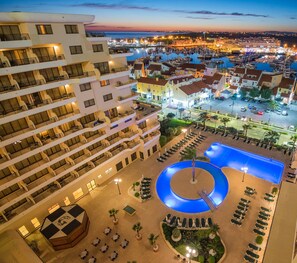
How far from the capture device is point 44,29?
27.1 meters

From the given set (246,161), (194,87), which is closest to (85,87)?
(246,161)

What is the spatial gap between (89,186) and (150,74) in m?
85.5

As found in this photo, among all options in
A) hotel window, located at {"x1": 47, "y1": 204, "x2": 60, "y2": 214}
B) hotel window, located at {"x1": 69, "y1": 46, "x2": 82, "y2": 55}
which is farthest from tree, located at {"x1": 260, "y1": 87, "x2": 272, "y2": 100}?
hotel window, located at {"x1": 47, "y1": 204, "x2": 60, "y2": 214}

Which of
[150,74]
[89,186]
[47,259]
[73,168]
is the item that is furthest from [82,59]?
[150,74]

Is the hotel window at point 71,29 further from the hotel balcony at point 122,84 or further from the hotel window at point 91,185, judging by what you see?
the hotel window at point 91,185

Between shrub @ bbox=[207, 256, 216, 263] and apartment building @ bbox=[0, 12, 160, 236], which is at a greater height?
apartment building @ bbox=[0, 12, 160, 236]

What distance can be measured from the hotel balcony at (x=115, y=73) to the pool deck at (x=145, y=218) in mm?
20448

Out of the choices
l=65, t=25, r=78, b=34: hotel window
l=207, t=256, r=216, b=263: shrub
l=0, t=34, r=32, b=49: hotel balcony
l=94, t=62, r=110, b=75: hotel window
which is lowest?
l=207, t=256, r=216, b=263: shrub

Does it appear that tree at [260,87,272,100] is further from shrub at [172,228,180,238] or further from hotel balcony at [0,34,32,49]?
hotel balcony at [0,34,32,49]

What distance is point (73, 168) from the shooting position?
113ft

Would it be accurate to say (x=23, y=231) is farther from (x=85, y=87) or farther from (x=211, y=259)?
(x=211, y=259)

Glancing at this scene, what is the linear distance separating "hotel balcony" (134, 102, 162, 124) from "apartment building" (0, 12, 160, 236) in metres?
4.36

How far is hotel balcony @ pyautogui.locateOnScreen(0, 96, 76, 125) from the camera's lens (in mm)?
25688

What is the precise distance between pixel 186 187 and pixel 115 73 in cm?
2550
